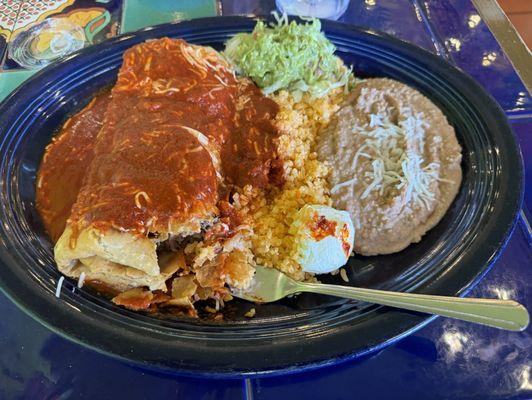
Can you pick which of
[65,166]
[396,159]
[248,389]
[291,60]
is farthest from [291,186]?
[65,166]

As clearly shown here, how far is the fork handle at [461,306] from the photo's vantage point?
1.11 metres

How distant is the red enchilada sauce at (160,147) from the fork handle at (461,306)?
0.55 meters

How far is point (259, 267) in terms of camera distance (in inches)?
57.0

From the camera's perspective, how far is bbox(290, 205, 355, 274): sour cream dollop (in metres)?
1.40

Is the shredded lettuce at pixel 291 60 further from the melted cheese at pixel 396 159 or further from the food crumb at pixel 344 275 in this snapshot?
the food crumb at pixel 344 275

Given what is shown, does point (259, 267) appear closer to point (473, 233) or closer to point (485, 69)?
point (473, 233)

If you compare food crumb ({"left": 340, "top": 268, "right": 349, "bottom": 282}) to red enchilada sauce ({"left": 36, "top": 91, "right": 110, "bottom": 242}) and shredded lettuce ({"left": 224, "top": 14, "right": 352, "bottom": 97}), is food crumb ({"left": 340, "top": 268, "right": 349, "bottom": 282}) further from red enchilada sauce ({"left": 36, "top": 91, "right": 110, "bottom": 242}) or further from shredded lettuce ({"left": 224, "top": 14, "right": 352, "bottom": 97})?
red enchilada sauce ({"left": 36, "top": 91, "right": 110, "bottom": 242})

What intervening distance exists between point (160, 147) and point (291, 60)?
0.72 m

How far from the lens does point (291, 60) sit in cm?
184

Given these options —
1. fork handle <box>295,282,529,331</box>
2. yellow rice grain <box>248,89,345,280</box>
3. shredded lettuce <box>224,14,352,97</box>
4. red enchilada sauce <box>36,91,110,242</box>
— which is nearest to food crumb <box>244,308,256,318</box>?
yellow rice grain <box>248,89,345,280</box>

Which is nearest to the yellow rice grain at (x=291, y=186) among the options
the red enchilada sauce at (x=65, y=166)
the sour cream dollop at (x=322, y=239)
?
the sour cream dollop at (x=322, y=239)

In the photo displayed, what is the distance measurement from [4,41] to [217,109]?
1434mm

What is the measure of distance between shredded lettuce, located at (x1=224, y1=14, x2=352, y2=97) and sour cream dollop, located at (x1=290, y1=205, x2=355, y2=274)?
64 centimetres

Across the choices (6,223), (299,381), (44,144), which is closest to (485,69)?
(299,381)
